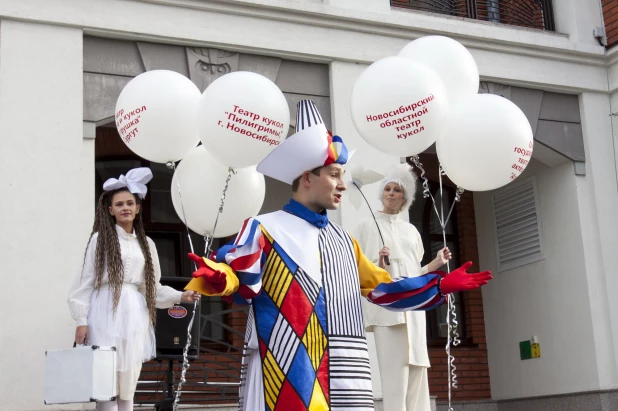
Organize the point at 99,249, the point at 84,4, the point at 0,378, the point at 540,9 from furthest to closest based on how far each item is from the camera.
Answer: the point at 540,9, the point at 84,4, the point at 0,378, the point at 99,249

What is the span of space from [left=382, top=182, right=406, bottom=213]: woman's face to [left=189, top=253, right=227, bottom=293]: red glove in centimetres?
286

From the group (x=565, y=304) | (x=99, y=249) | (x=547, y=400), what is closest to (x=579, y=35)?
(x=565, y=304)

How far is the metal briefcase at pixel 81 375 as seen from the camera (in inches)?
195

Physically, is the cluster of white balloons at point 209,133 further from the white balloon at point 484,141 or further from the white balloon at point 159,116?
the white balloon at point 484,141

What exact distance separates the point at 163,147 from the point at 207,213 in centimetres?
47

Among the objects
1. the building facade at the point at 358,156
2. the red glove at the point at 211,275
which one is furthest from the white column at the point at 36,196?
the red glove at the point at 211,275

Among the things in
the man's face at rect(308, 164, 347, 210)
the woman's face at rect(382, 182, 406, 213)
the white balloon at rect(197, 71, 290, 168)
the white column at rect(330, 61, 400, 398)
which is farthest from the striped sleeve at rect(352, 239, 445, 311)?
the white column at rect(330, 61, 400, 398)

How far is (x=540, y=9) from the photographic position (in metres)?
9.96

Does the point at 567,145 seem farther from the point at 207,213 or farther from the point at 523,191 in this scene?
the point at 207,213

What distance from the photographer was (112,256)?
17.2 ft

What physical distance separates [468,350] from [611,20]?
3.65 m

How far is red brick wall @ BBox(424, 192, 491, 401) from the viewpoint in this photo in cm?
997

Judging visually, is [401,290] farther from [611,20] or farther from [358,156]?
[611,20]

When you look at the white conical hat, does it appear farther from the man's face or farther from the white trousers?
the white trousers
